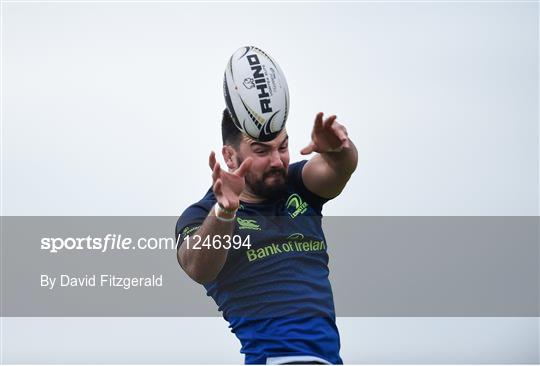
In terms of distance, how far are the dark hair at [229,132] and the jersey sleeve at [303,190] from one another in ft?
1.58

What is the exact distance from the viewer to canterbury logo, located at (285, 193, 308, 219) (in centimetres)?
660

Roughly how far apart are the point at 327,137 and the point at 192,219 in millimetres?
1032

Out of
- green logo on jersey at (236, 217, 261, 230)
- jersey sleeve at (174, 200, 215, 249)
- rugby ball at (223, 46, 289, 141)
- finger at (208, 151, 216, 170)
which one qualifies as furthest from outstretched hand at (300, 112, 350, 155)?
jersey sleeve at (174, 200, 215, 249)

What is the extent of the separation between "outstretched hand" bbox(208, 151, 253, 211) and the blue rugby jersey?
0.62m

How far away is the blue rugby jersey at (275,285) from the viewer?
6.27m

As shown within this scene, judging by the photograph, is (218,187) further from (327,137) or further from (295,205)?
(295,205)

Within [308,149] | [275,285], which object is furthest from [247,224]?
[308,149]

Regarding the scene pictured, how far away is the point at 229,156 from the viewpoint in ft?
21.5

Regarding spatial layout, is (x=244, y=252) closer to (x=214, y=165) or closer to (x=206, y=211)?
(x=206, y=211)

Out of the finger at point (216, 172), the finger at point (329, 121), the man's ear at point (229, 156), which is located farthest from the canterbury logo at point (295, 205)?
the finger at point (216, 172)

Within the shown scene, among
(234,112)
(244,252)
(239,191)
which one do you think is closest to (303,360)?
(244,252)

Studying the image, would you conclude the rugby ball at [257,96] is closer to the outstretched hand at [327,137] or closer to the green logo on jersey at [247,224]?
the outstretched hand at [327,137]

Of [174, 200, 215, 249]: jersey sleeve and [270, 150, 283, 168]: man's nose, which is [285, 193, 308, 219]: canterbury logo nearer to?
[270, 150, 283, 168]: man's nose

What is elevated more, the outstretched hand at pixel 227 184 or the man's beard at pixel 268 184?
the man's beard at pixel 268 184
